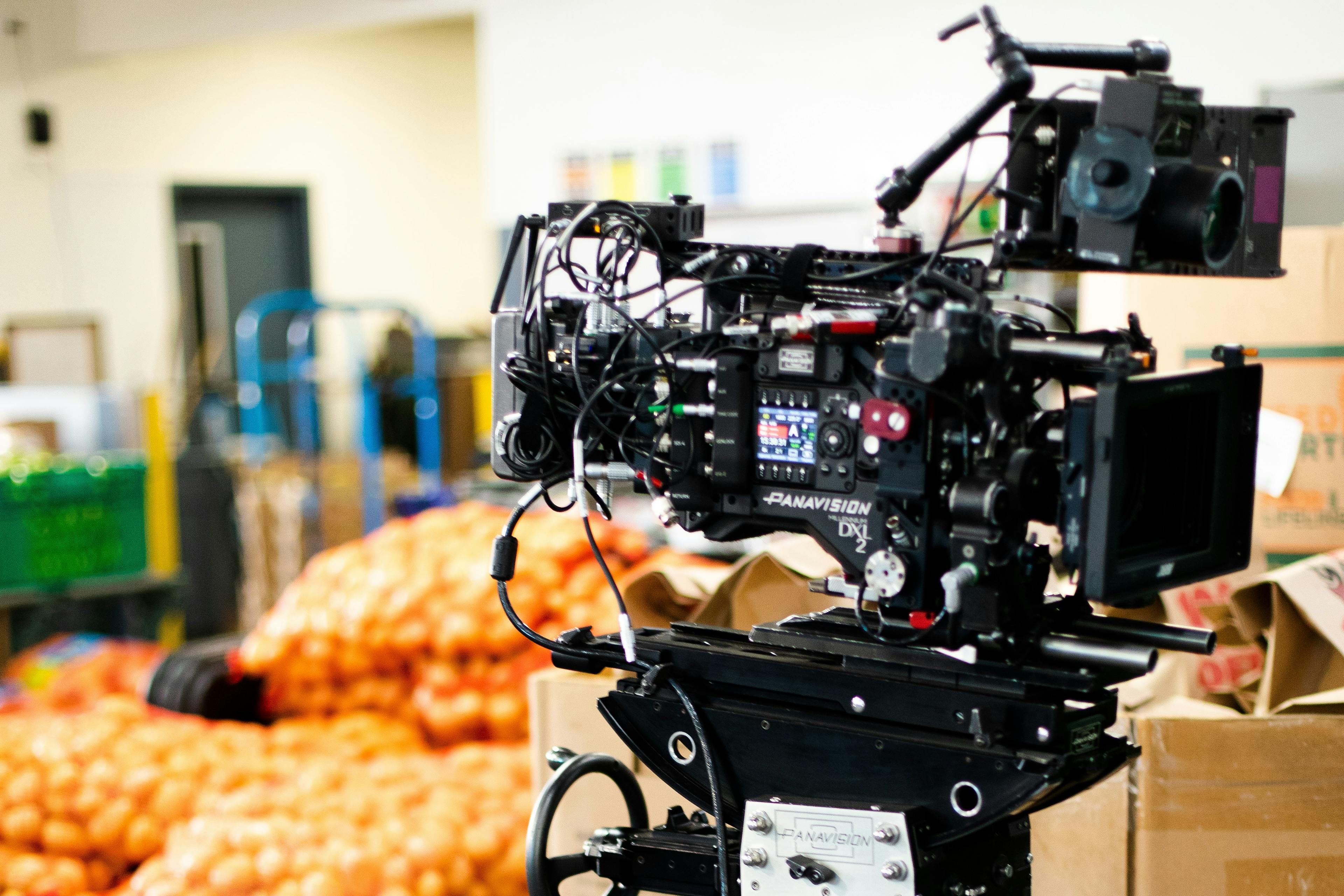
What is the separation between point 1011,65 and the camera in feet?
3.36

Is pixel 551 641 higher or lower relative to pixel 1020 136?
lower

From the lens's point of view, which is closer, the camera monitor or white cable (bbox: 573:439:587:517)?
the camera monitor

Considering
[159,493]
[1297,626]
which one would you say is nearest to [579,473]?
[1297,626]

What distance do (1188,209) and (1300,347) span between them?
3.48 feet

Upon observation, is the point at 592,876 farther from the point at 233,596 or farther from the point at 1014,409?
the point at 233,596

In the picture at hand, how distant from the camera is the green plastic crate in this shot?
379 cm

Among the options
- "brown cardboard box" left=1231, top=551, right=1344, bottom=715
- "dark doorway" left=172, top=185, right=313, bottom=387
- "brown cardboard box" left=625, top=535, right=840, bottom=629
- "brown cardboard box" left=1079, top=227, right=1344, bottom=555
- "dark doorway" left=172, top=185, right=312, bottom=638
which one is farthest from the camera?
"dark doorway" left=172, top=185, right=313, bottom=387

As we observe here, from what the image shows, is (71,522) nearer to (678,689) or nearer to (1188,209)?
(678,689)

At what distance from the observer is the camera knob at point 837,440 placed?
3.48 feet

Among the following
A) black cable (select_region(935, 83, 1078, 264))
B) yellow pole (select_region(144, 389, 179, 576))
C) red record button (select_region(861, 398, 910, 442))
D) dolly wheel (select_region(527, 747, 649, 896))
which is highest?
black cable (select_region(935, 83, 1078, 264))

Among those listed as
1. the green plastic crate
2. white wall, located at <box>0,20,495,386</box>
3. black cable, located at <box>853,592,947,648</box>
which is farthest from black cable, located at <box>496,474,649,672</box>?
white wall, located at <box>0,20,495,386</box>

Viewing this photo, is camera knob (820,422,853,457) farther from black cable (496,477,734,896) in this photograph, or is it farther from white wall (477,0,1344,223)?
white wall (477,0,1344,223)

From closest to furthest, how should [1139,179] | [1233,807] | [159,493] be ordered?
[1139,179], [1233,807], [159,493]

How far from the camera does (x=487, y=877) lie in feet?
6.09
